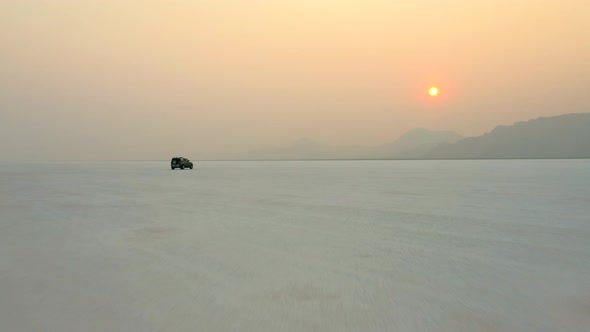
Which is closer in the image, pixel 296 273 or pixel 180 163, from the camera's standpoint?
pixel 296 273

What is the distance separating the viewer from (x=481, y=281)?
5496 mm

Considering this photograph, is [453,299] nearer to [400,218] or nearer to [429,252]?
[429,252]

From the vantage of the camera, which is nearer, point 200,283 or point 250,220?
point 200,283

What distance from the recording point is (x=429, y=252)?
7.32 metres

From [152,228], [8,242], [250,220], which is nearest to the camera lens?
[8,242]

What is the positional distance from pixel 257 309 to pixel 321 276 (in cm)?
155

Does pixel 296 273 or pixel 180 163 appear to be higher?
pixel 180 163

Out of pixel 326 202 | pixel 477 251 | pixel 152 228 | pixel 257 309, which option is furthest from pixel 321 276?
pixel 326 202

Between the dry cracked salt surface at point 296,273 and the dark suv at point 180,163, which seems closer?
the dry cracked salt surface at point 296,273

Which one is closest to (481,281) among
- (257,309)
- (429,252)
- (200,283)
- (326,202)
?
(429,252)

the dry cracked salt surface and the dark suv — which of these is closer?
the dry cracked salt surface

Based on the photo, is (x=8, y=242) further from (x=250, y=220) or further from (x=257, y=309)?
(x=257, y=309)

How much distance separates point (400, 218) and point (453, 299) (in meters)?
7.01

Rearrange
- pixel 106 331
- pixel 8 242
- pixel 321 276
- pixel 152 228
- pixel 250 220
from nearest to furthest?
pixel 106 331 < pixel 321 276 < pixel 8 242 < pixel 152 228 < pixel 250 220
